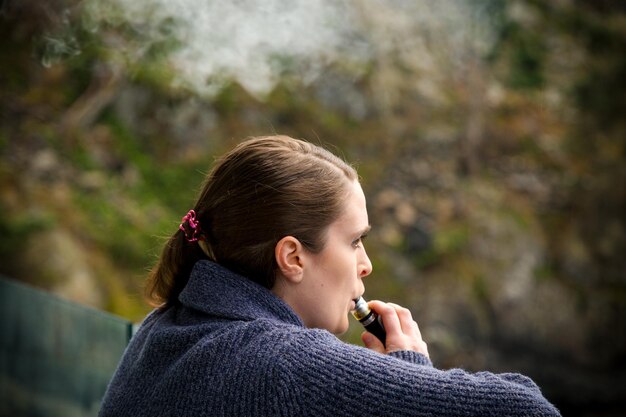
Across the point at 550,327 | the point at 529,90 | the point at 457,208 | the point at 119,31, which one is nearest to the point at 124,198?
the point at 119,31

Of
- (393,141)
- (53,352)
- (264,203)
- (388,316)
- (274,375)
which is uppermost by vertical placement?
(393,141)

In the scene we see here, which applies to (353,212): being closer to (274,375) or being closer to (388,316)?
(388,316)

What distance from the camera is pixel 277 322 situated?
134 cm

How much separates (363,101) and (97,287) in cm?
372

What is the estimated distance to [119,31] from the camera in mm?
6551

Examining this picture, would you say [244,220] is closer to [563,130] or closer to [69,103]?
[69,103]

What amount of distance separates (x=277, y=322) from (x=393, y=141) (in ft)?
21.5

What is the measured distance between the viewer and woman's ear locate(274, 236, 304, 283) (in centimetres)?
145

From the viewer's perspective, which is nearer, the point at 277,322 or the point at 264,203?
the point at 277,322

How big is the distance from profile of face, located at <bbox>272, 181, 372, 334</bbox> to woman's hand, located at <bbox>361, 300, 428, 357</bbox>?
67 mm

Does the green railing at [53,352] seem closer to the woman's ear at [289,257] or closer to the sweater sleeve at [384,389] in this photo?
the woman's ear at [289,257]

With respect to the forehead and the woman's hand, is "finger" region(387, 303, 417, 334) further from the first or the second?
the forehead

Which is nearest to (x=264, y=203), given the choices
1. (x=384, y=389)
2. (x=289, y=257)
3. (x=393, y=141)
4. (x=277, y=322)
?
(x=289, y=257)

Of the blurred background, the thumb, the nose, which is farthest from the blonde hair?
the blurred background
